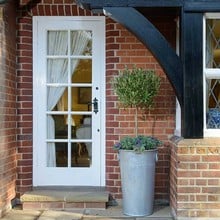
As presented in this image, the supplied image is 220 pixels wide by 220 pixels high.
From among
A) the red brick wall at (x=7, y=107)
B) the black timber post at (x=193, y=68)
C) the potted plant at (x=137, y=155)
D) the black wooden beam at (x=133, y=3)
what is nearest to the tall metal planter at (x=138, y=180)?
the potted plant at (x=137, y=155)

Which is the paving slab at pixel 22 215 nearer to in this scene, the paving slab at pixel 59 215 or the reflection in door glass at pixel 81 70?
the paving slab at pixel 59 215

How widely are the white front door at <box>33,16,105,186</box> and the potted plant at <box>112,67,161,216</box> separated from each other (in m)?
0.61

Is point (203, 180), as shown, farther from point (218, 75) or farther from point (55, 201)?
point (55, 201)

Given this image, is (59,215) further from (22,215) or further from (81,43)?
(81,43)

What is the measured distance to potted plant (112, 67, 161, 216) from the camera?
15.9ft

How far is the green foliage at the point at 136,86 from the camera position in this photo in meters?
4.91

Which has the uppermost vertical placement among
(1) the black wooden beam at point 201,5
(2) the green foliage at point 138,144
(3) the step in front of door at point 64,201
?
(1) the black wooden beam at point 201,5

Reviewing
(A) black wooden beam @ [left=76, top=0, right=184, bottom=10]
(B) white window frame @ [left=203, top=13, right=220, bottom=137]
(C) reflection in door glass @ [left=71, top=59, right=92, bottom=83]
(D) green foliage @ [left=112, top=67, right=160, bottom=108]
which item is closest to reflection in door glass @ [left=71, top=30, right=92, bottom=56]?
(C) reflection in door glass @ [left=71, top=59, right=92, bottom=83]

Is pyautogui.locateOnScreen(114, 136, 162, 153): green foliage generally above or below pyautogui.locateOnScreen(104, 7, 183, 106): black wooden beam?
below

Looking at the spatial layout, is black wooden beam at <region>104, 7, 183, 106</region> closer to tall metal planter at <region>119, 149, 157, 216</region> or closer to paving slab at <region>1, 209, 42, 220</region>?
tall metal planter at <region>119, 149, 157, 216</region>

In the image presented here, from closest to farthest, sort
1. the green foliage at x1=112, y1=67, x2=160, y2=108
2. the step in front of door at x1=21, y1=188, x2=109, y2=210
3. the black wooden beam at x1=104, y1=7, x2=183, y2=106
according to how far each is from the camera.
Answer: the black wooden beam at x1=104, y1=7, x2=183, y2=106
the green foliage at x1=112, y1=67, x2=160, y2=108
the step in front of door at x1=21, y1=188, x2=109, y2=210

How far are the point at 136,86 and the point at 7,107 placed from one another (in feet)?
5.04

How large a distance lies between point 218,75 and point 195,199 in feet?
4.41

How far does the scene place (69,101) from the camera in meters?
5.59
